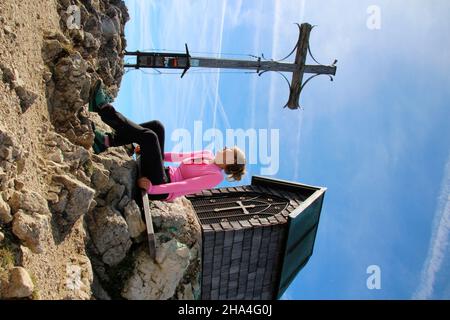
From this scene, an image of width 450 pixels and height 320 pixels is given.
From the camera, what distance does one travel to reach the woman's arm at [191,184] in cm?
882

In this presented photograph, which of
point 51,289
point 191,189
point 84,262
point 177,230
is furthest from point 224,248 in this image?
point 51,289

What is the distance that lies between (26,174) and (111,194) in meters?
2.81

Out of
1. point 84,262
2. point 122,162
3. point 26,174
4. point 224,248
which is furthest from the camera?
point 224,248

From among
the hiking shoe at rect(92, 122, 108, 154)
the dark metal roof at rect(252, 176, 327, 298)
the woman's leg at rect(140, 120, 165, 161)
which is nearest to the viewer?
the hiking shoe at rect(92, 122, 108, 154)

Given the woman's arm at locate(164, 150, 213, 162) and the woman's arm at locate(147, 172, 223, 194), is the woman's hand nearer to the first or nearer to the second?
the woman's arm at locate(147, 172, 223, 194)

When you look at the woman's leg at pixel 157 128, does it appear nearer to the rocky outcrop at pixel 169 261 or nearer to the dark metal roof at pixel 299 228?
the rocky outcrop at pixel 169 261

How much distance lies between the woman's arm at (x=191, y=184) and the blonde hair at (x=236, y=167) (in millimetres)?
196

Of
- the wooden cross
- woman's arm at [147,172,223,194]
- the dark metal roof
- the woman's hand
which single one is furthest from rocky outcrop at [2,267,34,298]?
the wooden cross

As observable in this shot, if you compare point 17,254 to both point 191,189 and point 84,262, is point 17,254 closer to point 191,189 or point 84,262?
point 84,262

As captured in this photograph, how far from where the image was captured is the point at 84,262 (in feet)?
25.5

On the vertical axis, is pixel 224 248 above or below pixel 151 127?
below

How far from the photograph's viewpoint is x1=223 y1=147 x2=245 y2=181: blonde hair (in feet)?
29.3

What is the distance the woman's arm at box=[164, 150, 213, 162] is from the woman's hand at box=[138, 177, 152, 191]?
80 centimetres

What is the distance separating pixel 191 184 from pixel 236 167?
1009 millimetres
